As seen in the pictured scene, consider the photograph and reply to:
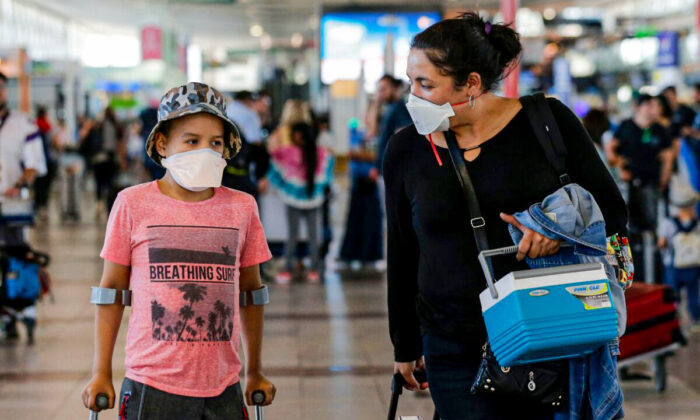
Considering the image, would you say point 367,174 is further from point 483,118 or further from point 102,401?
point 102,401

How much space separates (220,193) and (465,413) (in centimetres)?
95

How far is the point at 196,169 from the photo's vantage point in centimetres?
292

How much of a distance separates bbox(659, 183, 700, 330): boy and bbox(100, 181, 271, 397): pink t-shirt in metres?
6.31

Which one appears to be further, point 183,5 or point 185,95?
point 183,5

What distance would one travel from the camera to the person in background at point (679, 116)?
9439mm

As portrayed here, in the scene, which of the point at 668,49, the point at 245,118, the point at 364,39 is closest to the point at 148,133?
the point at 245,118

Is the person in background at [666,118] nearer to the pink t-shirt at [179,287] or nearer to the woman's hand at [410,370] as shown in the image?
the woman's hand at [410,370]

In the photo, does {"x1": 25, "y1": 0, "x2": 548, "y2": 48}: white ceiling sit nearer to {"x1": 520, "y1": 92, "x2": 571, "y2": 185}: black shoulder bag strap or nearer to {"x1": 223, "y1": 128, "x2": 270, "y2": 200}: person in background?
{"x1": 223, "y1": 128, "x2": 270, "y2": 200}: person in background

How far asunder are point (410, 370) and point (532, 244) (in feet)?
2.31

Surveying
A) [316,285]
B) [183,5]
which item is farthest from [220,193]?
[183,5]

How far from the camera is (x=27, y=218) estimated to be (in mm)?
7828

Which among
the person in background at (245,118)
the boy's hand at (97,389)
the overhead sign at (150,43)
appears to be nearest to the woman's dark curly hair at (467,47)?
the boy's hand at (97,389)

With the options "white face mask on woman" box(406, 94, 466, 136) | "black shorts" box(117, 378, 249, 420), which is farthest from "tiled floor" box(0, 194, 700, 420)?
"white face mask on woman" box(406, 94, 466, 136)

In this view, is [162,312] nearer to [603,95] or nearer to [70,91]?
[70,91]
